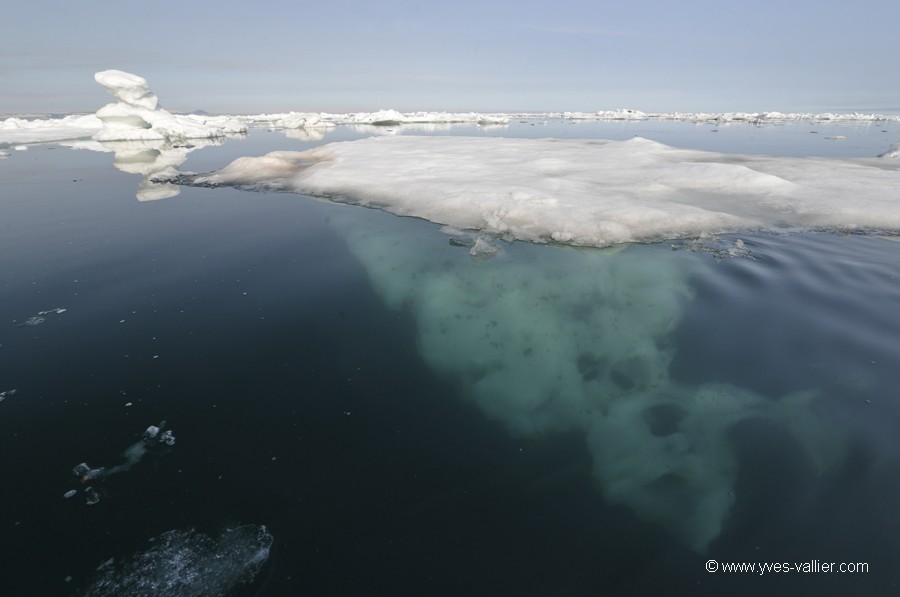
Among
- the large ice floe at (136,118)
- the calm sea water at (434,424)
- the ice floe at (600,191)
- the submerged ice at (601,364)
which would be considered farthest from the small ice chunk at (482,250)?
the large ice floe at (136,118)

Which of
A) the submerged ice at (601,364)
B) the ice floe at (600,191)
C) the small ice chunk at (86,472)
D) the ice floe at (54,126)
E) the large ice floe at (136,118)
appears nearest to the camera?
the small ice chunk at (86,472)

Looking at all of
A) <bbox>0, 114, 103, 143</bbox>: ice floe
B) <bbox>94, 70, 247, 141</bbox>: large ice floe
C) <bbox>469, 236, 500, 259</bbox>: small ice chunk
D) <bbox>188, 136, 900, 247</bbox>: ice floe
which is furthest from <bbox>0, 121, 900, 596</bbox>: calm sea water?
<bbox>0, 114, 103, 143</bbox>: ice floe

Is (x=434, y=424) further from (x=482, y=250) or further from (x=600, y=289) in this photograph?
(x=482, y=250)

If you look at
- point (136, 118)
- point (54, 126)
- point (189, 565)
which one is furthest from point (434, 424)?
point (54, 126)

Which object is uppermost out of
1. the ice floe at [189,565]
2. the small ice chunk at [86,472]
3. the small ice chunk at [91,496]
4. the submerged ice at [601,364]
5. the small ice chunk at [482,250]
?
the small ice chunk at [482,250]

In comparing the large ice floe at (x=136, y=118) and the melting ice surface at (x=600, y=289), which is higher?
the large ice floe at (x=136, y=118)

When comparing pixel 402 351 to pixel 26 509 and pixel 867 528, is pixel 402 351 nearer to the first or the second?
pixel 26 509

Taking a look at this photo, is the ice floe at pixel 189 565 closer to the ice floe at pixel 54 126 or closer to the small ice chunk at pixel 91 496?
the small ice chunk at pixel 91 496
